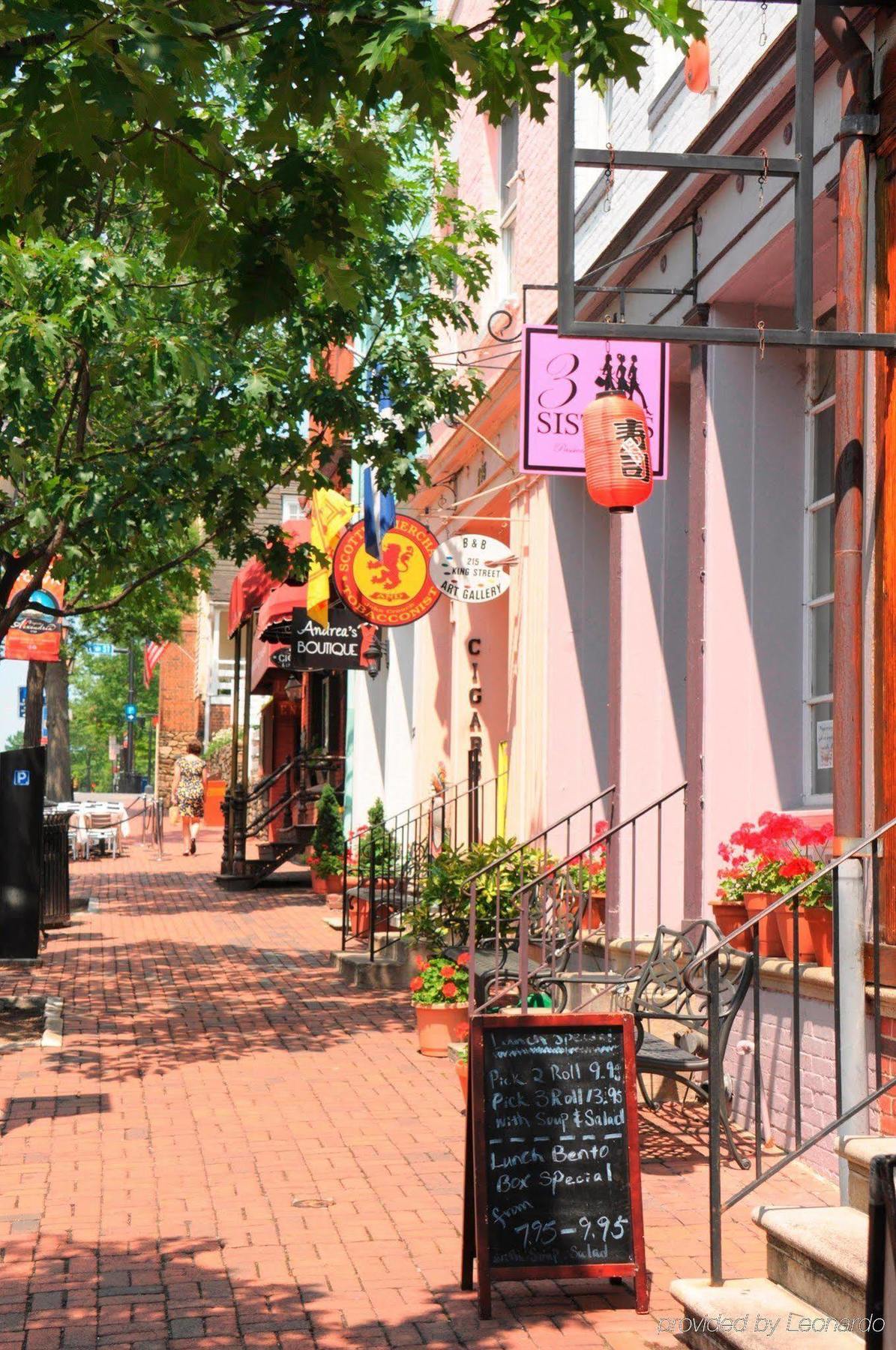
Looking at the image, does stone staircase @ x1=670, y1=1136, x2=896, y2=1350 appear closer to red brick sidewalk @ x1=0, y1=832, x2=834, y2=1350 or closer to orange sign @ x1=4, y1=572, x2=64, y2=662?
red brick sidewalk @ x1=0, y1=832, x2=834, y2=1350

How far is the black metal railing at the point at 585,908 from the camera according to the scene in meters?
8.95

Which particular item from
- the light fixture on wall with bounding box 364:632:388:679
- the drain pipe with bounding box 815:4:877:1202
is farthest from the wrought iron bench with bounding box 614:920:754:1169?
the light fixture on wall with bounding box 364:632:388:679

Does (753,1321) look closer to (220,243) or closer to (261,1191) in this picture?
(261,1191)

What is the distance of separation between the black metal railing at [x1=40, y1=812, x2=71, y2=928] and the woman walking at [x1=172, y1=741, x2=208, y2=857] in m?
9.67

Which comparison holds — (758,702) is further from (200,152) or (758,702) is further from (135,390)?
(135,390)

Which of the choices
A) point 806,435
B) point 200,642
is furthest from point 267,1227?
point 200,642

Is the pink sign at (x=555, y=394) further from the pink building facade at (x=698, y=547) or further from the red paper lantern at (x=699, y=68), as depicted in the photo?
the red paper lantern at (x=699, y=68)

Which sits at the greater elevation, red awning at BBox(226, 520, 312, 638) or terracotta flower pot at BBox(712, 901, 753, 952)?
red awning at BBox(226, 520, 312, 638)

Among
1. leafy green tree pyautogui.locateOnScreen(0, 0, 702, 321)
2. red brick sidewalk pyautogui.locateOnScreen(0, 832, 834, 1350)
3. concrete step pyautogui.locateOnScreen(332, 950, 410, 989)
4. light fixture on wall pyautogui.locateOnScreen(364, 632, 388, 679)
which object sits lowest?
red brick sidewalk pyautogui.locateOnScreen(0, 832, 834, 1350)

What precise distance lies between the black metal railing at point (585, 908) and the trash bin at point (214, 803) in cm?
2883

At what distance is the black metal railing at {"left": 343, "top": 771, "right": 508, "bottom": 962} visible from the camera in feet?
45.3

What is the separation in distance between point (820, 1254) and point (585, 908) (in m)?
5.64

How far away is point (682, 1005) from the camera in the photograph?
24.8 feet

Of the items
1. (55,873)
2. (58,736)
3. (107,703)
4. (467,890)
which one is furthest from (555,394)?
(107,703)
